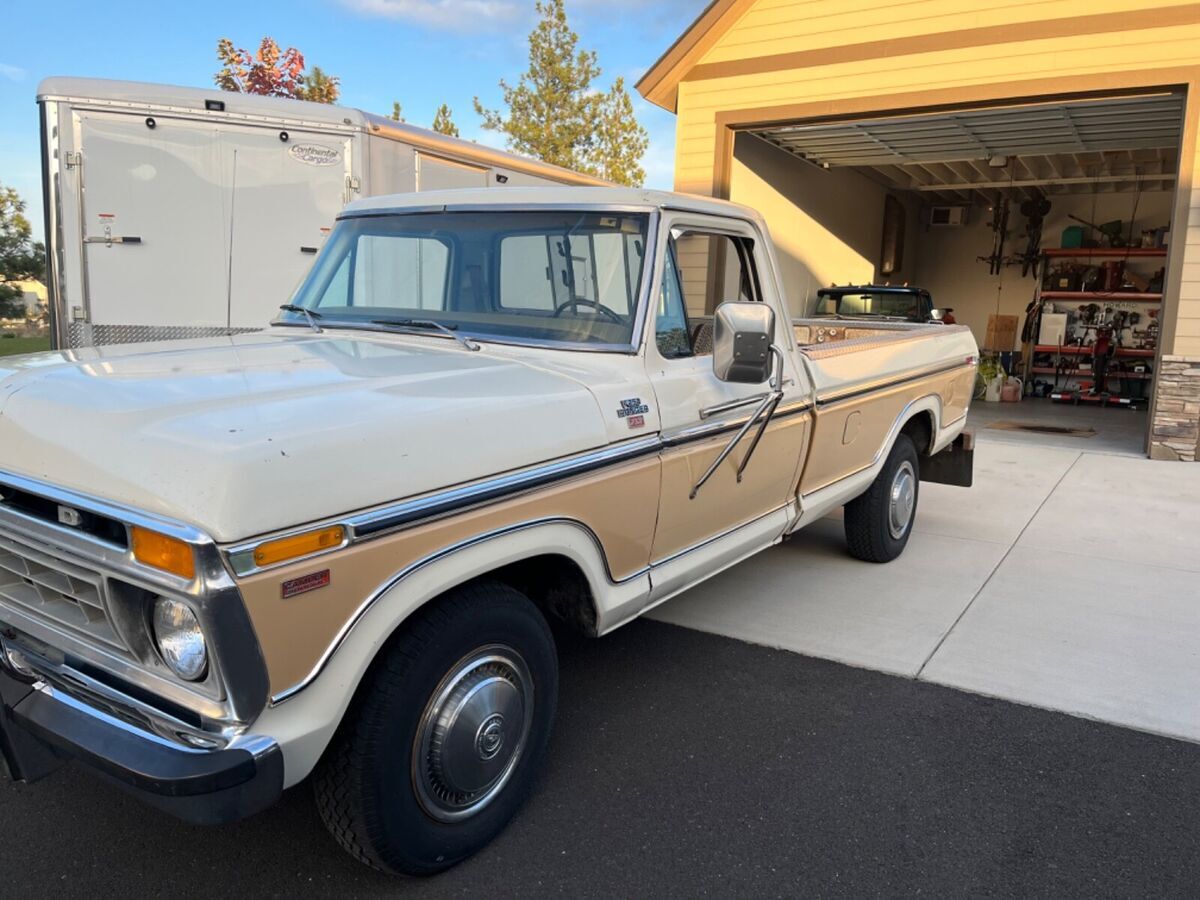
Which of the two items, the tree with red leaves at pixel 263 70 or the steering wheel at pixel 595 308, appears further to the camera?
the tree with red leaves at pixel 263 70

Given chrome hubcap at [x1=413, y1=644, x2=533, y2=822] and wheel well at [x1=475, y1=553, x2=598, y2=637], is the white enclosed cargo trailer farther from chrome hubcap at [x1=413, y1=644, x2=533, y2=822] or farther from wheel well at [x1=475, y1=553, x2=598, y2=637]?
chrome hubcap at [x1=413, y1=644, x2=533, y2=822]

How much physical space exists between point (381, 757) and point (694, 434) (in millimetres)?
1553

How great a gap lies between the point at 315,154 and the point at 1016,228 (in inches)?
628

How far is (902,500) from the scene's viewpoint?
5.44 metres

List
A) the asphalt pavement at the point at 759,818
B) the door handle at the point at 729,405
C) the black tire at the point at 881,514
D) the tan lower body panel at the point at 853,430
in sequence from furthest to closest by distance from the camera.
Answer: the black tire at the point at 881,514, the tan lower body panel at the point at 853,430, the door handle at the point at 729,405, the asphalt pavement at the point at 759,818

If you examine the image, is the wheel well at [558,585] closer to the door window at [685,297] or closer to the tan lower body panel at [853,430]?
the door window at [685,297]

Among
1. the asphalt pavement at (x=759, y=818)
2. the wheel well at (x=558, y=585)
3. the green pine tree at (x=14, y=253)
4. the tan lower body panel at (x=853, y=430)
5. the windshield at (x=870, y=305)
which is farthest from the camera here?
the green pine tree at (x=14, y=253)

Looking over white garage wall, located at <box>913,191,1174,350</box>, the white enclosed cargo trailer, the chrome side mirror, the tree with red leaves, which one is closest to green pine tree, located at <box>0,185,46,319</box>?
the tree with red leaves

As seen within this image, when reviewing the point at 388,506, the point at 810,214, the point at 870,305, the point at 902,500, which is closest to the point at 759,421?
the point at 388,506

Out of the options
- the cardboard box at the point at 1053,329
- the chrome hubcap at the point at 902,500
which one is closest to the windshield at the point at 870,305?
the cardboard box at the point at 1053,329

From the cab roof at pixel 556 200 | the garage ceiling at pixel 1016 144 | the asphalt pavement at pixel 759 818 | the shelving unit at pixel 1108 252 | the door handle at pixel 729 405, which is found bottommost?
the asphalt pavement at pixel 759 818

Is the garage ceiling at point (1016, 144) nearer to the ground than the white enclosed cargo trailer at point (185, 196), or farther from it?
farther from it

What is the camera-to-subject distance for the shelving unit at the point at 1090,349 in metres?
14.6

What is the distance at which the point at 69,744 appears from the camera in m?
2.02
